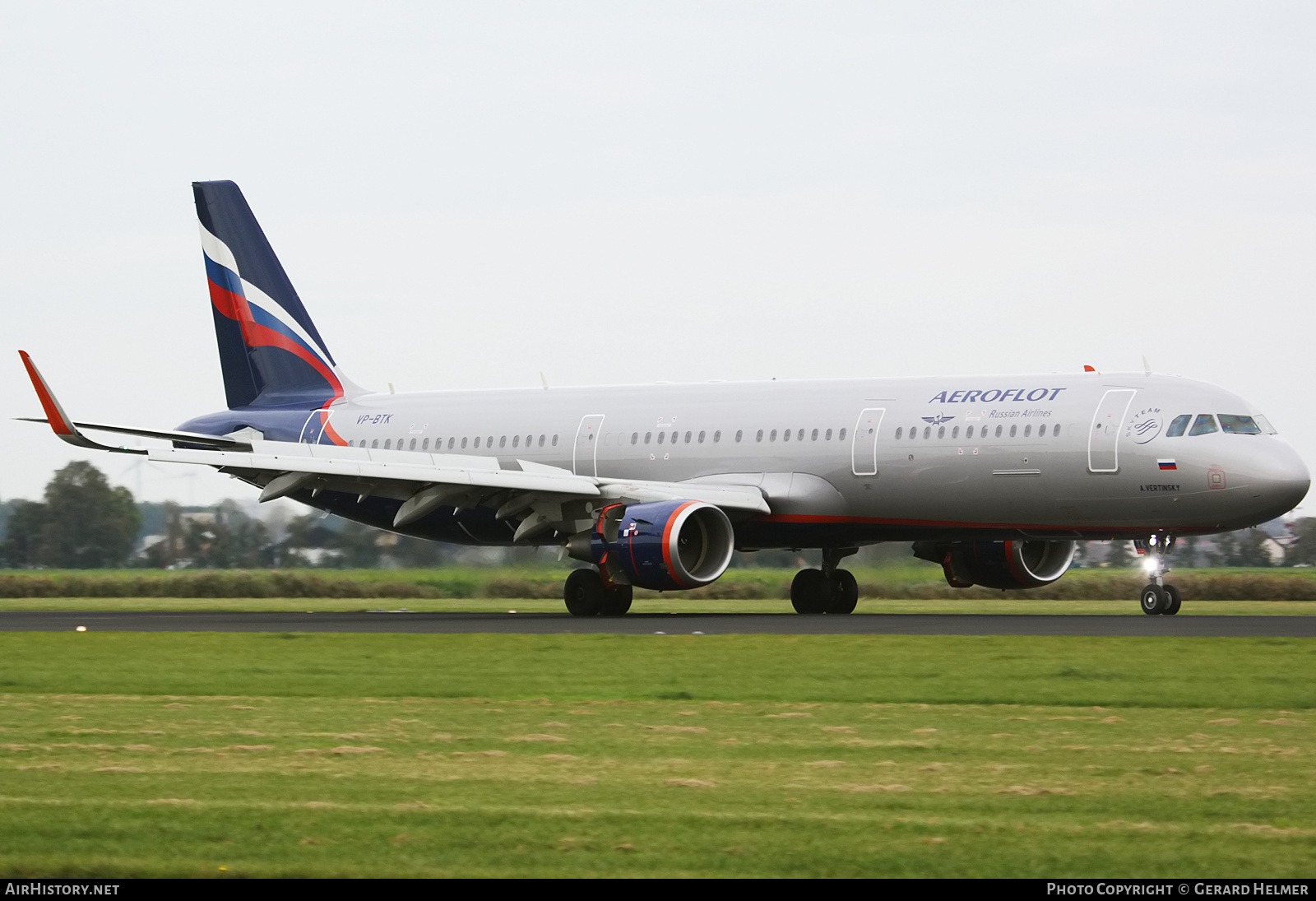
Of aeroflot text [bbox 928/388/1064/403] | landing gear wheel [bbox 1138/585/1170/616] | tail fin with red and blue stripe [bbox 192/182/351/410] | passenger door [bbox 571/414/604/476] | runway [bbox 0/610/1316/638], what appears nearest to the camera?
runway [bbox 0/610/1316/638]

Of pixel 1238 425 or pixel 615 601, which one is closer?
pixel 1238 425

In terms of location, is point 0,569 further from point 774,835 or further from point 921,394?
point 774,835

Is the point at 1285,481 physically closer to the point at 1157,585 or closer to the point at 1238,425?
the point at 1238,425

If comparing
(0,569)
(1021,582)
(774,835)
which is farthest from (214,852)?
(0,569)

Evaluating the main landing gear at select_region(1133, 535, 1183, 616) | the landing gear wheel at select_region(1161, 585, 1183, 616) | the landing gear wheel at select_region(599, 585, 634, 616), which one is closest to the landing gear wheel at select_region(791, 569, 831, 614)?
the landing gear wheel at select_region(599, 585, 634, 616)

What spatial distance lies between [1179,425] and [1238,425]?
88cm

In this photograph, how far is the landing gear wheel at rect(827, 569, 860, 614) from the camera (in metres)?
31.4

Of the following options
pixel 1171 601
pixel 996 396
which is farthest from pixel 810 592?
pixel 1171 601

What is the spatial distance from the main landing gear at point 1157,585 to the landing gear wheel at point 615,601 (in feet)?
26.9

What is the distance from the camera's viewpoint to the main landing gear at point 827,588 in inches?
1236

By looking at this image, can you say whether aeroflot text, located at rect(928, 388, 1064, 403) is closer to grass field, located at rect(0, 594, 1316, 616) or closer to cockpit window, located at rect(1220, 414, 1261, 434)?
cockpit window, located at rect(1220, 414, 1261, 434)

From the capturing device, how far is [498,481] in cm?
2925

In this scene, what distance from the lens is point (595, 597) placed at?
29.4 metres

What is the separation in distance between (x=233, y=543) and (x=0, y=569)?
7.79 meters
